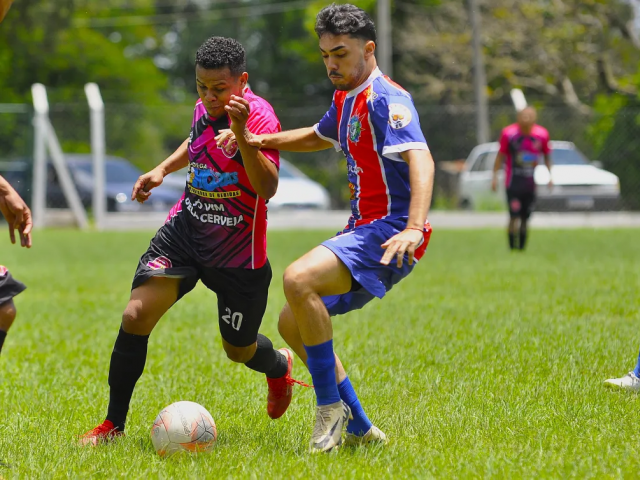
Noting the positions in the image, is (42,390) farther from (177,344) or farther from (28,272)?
(28,272)

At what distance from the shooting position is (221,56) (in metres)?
4.28

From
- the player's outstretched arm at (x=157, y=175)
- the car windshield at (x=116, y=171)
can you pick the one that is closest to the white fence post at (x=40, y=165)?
the car windshield at (x=116, y=171)

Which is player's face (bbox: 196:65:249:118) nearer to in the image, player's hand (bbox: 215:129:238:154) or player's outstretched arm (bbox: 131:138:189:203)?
player's hand (bbox: 215:129:238:154)

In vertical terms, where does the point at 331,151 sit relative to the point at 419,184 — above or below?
below

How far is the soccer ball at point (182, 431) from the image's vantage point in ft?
13.5

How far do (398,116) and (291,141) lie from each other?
62cm

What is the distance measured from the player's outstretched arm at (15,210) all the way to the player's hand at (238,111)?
2.92 ft

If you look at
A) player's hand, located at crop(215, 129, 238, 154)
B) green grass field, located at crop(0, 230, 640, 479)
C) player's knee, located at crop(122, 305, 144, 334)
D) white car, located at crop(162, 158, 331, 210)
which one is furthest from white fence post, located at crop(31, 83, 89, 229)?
player's hand, located at crop(215, 129, 238, 154)

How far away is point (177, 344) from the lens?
7.09m

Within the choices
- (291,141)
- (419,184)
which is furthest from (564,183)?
(419,184)

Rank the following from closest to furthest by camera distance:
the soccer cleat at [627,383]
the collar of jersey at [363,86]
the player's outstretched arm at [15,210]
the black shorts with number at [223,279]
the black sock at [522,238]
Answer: the player's outstretched arm at [15,210] → the collar of jersey at [363,86] → the black shorts with number at [223,279] → the soccer cleat at [627,383] → the black sock at [522,238]

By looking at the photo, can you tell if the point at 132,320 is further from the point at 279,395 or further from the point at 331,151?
the point at 331,151

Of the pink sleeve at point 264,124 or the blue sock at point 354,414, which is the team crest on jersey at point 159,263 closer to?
the pink sleeve at point 264,124

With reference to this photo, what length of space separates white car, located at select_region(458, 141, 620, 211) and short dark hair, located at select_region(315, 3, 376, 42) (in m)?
17.4
